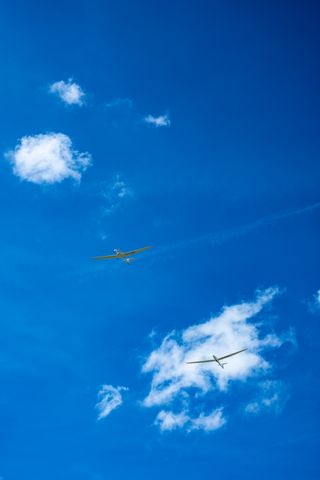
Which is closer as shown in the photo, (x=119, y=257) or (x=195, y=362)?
(x=119, y=257)

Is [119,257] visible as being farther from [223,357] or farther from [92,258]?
[223,357]

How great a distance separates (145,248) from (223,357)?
4960cm

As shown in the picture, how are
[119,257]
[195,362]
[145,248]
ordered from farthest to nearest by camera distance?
[195,362] < [119,257] < [145,248]

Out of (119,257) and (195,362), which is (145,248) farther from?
(195,362)

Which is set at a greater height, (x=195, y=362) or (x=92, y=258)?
(x=92, y=258)

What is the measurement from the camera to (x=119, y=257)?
133 m

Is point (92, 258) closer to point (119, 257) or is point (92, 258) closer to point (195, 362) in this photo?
point (119, 257)

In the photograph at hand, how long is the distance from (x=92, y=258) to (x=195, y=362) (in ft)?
156

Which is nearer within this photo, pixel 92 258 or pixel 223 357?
pixel 92 258

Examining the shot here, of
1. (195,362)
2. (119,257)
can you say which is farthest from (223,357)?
(119,257)

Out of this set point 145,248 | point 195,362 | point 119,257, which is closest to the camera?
point 145,248

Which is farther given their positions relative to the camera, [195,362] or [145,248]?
[195,362]

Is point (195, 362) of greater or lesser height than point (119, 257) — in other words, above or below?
below

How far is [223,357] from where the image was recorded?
15250 cm
